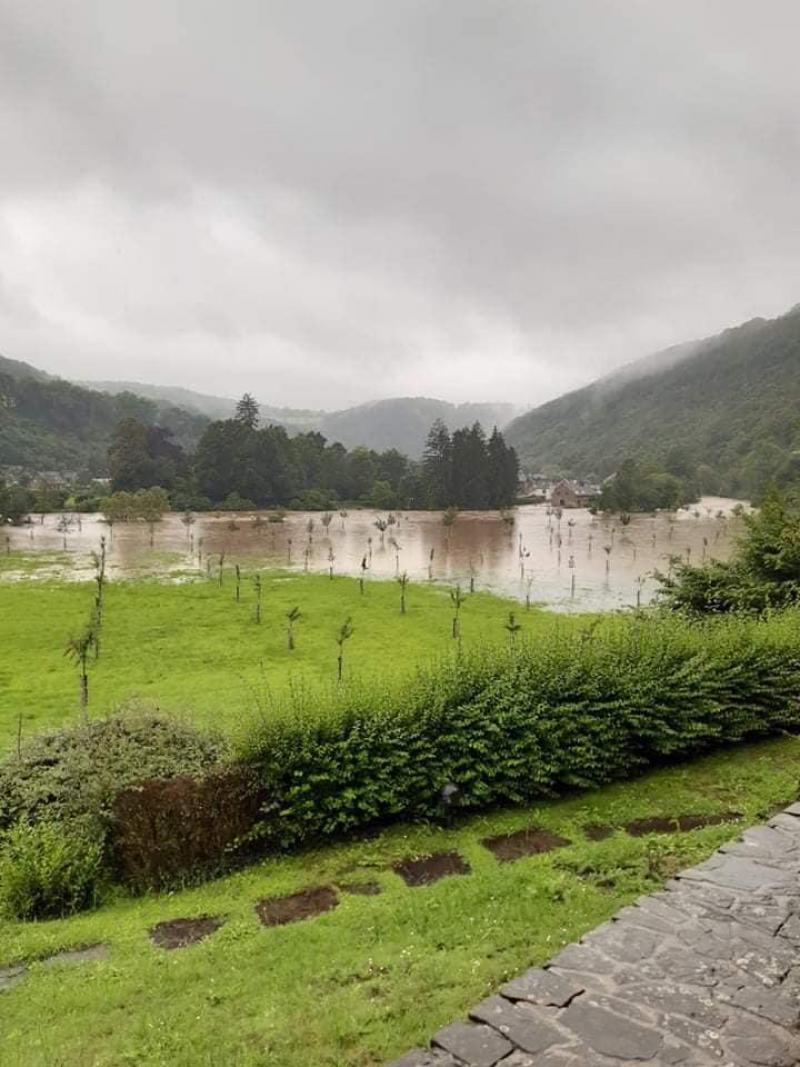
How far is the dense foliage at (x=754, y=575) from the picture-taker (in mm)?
18312

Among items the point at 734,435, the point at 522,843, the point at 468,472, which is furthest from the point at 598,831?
the point at 734,435

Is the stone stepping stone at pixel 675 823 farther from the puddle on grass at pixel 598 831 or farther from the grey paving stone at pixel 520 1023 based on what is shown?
the grey paving stone at pixel 520 1023

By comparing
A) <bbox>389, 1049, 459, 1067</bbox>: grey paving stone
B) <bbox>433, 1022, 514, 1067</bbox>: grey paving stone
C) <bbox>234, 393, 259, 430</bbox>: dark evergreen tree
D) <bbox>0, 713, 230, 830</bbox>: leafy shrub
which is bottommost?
<bbox>0, 713, 230, 830</bbox>: leafy shrub

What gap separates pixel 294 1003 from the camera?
18.5 feet

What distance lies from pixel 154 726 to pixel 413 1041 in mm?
7117

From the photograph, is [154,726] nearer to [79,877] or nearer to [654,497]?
[79,877]

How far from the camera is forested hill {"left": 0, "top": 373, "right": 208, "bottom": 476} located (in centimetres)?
13562

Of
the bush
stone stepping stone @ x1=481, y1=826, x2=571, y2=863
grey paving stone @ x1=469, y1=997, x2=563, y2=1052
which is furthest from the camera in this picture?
stone stepping stone @ x1=481, y1=826, x2=571, y2=863

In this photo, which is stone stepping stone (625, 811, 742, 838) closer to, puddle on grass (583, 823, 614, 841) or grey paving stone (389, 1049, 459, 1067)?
puddle on grass (583, 823, 614, 841)

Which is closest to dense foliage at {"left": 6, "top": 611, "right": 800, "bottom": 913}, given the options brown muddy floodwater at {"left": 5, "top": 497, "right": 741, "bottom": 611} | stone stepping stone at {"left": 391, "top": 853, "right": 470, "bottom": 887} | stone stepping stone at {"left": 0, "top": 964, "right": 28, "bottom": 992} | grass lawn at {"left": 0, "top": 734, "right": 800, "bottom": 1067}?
grass lawn at {"left": 0, "top": 734, "right": 800, "bottom": 1067}

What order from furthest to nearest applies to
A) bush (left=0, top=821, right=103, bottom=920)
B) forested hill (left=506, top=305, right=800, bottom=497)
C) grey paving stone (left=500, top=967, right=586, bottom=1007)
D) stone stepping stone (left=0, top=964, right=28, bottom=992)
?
forested hill (left=506, top=305, right=800, bottom=497) → bush (left=0, top=821, right=103, bottom=920) → stone stepping stone (left=0, top=964, right=28, bottom=992) → grey paving stone (left=500, top=967, right=586, bottom=1007)

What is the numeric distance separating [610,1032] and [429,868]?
184 inches

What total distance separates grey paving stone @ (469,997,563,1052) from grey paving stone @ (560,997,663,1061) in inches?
5.4

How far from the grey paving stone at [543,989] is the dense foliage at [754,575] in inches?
581
